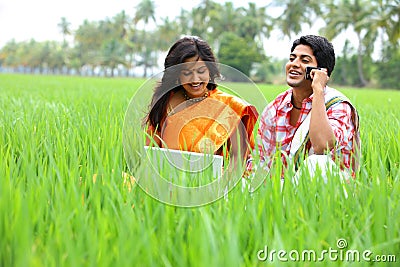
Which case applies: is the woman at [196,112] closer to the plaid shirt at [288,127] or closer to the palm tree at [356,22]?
the plaid shirt at [288,127]

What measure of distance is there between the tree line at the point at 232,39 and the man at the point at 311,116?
6.93 m

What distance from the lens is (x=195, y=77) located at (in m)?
1.05

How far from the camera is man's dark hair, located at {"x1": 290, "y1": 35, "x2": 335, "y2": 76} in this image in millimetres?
1263

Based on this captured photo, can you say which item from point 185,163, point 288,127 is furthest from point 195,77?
point 288,127

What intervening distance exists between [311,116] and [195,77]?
350 mm

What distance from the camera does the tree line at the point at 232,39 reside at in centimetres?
2075

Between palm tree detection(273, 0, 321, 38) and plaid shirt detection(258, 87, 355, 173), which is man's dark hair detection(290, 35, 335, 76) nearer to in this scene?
plaid shirt detection(258, 87, 355, 173)

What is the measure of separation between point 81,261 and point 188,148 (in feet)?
2.19

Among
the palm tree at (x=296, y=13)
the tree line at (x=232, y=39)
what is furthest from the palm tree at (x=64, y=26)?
the palm tree at (x=296, y=13)

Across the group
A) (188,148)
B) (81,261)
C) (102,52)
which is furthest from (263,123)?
(102,52)

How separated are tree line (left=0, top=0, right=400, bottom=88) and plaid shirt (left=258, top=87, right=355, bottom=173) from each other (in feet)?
22.7

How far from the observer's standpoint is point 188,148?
3.77 ft

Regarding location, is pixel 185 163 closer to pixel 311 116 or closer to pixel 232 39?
pixel 311 116

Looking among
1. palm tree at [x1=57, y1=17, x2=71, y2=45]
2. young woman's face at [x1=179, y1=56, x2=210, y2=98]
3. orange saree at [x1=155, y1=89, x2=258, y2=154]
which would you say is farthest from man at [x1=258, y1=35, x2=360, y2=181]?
palm tree at [x1=57, y1=17, x2=71, y2=45]
